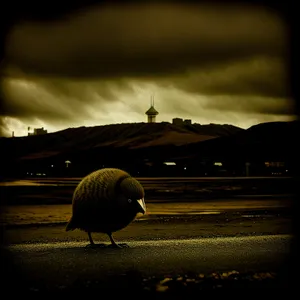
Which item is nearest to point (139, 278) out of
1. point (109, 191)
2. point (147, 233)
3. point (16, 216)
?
point (109, 191)

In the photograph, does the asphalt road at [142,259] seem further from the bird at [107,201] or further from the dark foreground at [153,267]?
the bird at [107,201]

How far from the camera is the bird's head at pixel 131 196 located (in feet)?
29.5

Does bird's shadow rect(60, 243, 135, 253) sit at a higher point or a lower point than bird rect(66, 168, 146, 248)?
lower

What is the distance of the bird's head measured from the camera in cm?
898

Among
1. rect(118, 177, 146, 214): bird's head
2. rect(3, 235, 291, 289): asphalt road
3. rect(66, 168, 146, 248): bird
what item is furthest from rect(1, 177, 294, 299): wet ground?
→ rect(118, 177, 146, 214): bird's head

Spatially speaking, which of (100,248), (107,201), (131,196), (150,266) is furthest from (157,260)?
(100,248)

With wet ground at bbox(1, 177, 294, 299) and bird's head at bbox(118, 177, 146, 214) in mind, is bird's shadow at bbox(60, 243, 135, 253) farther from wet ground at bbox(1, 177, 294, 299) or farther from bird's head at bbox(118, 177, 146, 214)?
bird's head at bbox(118, 177, 146, 214)

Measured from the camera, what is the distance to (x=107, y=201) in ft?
30.1

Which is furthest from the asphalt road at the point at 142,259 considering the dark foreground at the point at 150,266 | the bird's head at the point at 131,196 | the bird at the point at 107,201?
the bird's head at the point at 131,196

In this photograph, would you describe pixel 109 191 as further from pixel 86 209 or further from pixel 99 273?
pixel 99 273

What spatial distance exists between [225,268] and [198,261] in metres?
0.64

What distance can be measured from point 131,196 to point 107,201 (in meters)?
0.47

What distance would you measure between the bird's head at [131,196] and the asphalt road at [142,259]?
0.88 m

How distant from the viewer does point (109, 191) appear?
9.17 m
